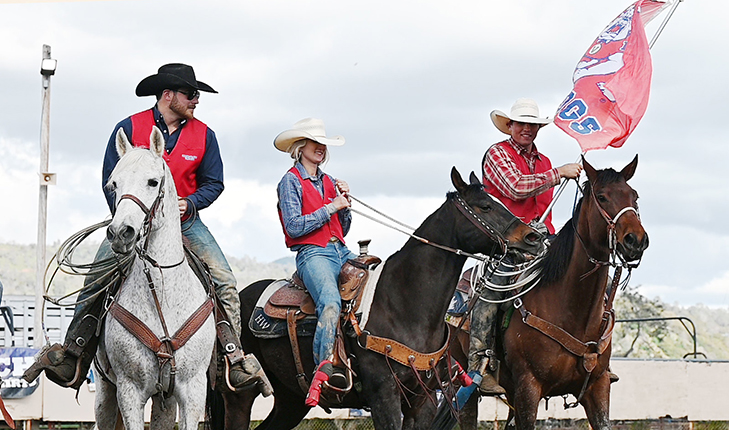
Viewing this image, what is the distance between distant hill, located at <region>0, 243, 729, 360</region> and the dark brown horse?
1558cm

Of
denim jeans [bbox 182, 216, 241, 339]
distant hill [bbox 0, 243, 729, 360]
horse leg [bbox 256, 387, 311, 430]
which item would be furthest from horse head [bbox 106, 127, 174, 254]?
distant hill [bbox 0, 243, 729, 360]

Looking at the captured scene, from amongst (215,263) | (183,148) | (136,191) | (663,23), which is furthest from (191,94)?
(663,23)

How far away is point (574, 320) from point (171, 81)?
3.99 meters

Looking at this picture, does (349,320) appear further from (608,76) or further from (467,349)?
(608,76)

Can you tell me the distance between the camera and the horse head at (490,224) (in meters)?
7.79

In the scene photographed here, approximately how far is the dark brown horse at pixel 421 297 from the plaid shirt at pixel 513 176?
111 centimetres

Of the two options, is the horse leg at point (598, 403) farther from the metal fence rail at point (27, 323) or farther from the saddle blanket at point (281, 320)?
the metal fence rail at point (27, 323)

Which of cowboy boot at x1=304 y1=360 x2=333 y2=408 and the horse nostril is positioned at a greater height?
the horse nostril

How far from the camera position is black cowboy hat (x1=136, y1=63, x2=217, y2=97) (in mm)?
7371

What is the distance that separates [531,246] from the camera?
777 cm

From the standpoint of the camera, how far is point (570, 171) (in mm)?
8914

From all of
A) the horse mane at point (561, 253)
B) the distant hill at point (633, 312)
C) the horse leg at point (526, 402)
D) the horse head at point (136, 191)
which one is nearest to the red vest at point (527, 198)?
the horse mane at point (561, 253)

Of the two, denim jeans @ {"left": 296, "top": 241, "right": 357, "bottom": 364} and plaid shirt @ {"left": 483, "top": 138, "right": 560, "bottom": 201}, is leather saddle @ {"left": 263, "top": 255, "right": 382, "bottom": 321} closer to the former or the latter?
denim jeans @ {"left": 296, "top": 241, "right": 357, "bottom": 364}

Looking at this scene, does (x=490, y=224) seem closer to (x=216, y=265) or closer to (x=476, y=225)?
(x=476, y=225)
